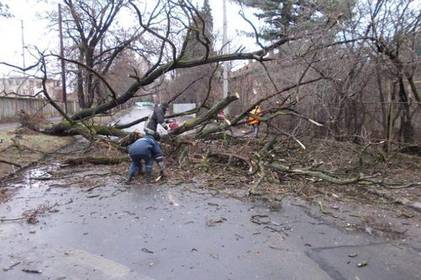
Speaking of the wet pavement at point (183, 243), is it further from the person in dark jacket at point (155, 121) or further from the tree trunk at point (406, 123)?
the tree trunk at point (406, 123)

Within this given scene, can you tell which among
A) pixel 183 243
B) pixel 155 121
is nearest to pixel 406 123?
pixel 155 121

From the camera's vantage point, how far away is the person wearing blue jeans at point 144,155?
8133mm

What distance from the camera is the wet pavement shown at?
4.09 metres

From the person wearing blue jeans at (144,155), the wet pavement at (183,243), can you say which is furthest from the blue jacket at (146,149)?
the wet pavement at (183,243)

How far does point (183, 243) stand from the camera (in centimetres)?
489

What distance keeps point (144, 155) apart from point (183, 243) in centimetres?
356

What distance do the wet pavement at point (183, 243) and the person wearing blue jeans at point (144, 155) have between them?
118 centimetres

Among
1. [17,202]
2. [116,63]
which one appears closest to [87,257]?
[17,202]

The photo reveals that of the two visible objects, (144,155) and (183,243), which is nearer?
(183,243)

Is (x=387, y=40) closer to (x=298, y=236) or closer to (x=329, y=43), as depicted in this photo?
(x=329, y=43)

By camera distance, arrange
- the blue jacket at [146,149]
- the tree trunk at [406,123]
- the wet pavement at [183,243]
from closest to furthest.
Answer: the wet pavement at [183,243], the blue jacket at [146,149], the tree trunk at [406,123]

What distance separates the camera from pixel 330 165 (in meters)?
9.09

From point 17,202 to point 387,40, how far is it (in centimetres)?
898

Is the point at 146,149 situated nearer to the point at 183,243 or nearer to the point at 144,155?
the point at 144,155
